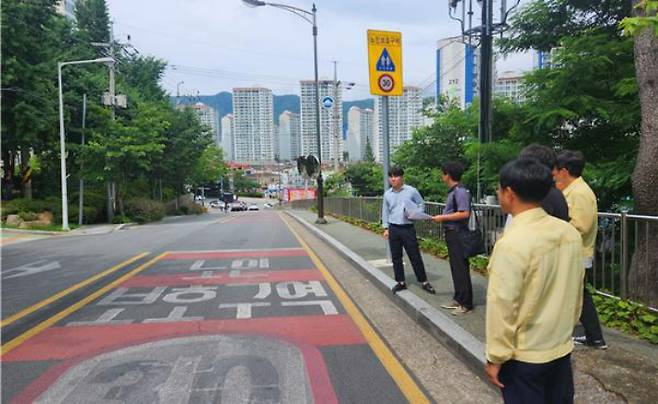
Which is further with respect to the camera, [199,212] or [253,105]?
[253,105]

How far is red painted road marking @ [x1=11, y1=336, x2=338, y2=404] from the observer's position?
3934 millimetres

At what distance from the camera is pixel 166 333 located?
18.4ft

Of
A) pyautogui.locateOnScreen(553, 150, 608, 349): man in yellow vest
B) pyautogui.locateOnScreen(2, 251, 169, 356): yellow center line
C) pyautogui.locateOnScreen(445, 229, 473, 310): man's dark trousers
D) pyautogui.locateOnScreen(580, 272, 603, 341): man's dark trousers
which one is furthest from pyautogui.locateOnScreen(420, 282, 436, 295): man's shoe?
pyautogui.locateOnScreen(2, 251, 169, 356): yellow center line

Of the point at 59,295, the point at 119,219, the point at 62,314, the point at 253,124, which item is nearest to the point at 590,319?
the point at 62,314

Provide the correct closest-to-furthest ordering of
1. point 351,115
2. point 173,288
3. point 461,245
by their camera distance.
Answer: point 461,245
point 173,288
point 351,115

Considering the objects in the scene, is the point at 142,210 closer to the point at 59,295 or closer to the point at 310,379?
the point at 59,295

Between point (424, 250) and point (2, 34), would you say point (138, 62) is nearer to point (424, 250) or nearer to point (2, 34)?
point (2, 34)

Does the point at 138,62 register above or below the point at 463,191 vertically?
above

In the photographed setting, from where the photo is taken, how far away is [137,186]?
46.4 metres

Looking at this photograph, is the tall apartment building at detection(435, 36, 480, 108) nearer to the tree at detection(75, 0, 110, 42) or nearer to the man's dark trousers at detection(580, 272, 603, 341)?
the man's dark trousers at detection(580, 272, 603, 341)

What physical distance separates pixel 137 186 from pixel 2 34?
23289mm

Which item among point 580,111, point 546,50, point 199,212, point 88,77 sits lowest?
point 199,212

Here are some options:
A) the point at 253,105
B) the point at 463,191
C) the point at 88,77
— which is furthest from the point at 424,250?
the point at 253,105

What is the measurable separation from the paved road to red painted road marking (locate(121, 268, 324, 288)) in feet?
0.07
